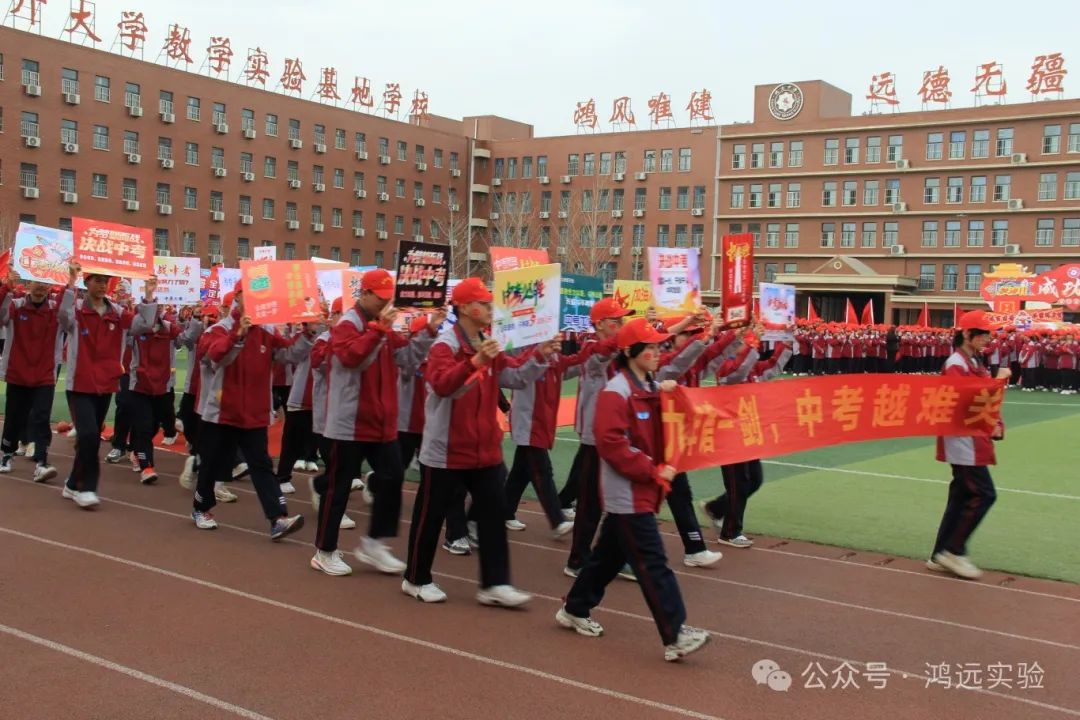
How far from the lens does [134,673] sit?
192 inches

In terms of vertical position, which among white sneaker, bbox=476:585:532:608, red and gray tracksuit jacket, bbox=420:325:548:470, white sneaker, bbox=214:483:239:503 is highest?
red and gray tracksuit jacket, bbox=420:325:548:470

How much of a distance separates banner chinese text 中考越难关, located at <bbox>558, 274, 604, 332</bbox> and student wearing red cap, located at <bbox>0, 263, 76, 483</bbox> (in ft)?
16.1

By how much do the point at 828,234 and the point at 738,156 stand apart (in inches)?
307

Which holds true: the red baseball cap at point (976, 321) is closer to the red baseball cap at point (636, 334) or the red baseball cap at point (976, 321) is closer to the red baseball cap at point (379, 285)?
the red baseball cap at point (636, 334)

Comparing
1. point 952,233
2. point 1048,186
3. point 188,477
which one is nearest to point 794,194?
point 952,233

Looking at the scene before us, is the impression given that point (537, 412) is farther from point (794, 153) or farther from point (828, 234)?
point (794, 153)

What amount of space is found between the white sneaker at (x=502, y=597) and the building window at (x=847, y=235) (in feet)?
194

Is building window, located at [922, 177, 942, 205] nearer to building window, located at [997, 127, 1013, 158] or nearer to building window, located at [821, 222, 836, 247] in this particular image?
building window, located at [997, 127, 1013, 158]

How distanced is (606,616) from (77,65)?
2138 inches

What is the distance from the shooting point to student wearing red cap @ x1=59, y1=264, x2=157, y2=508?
28.7 ft

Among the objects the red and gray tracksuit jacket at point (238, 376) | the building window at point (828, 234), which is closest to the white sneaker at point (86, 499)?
the red and gray tracksuit jacket at point (238, 376)

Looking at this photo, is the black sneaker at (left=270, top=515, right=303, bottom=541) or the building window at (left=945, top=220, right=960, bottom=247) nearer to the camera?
the black sneaker at (left=270, top=515, right=303, bottom=541)

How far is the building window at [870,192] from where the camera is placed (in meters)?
61.2

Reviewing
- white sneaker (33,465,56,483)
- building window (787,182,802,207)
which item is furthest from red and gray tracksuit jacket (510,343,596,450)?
building window (787,182,802,207)
